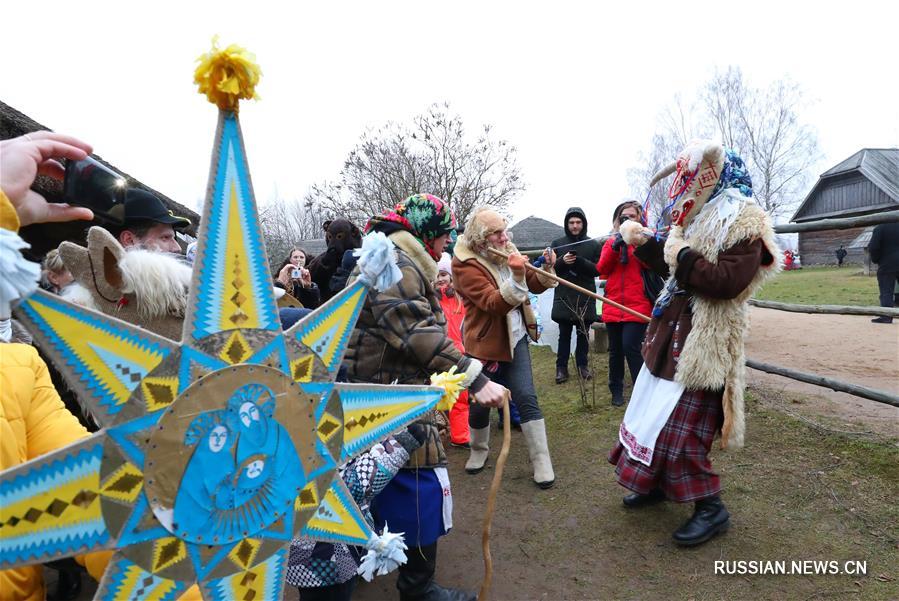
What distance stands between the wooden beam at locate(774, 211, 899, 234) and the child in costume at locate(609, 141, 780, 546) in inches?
50.1

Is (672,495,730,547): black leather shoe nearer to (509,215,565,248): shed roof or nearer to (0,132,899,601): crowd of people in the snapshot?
(0,132,899,601): crowd of people

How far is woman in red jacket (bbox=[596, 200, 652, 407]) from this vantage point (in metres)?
4.52

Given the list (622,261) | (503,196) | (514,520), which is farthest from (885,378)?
(503,196)

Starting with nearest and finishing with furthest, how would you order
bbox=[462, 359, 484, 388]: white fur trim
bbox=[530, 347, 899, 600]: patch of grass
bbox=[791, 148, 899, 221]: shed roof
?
1. bbox=[462, 359, 484, 388]: white fur trim
2. bbox=[530, 347, 899, 600]: patch of grass
3. bbox=[791, 148, 899, 221]: shed roof

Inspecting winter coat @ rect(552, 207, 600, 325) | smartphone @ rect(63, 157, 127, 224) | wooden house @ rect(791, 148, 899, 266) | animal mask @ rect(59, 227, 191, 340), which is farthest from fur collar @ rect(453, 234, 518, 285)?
wooden house @ rect(791, 148, 899, 266)

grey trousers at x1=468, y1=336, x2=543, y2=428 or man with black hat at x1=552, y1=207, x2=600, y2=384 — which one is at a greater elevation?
man with black hat at x1=552, y1=207, x2=600, y2=384

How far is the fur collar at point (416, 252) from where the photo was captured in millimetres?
2096

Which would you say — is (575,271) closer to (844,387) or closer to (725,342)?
(844,387)

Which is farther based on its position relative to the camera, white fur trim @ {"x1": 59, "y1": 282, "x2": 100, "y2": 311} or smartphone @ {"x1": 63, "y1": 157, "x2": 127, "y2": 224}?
white fur trim @ {"x1": 59, "y1": 282, "x2": 100, "y2": 311}

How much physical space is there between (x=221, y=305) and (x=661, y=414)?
2.35m

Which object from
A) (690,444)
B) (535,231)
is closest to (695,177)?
(690,444)

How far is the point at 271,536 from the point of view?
1153 mm

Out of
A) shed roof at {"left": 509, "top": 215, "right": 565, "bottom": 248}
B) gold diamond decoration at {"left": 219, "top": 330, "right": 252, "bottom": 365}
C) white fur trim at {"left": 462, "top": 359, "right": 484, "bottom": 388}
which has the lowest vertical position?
white fur trim at {"left": 462, "top": 359, "right": 484, "bottom": 388}

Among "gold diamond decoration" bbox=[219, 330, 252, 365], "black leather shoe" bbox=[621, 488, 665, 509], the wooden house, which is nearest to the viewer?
"gold diamond decoration" bbox=[219, 330, 252, 365]
